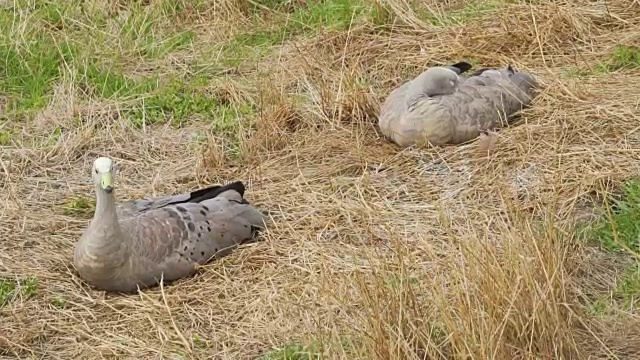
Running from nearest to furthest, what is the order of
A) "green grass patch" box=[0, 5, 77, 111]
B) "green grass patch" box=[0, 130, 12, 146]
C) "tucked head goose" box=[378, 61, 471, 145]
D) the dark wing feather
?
the dark wing feather
"tucked head goose" box=[378, 61, 471, 145]
"green grass patch" box=[0, 130, 12, 146]
"green grass patch" box=[0, 5, 77, 111]

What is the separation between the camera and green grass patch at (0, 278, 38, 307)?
489cm

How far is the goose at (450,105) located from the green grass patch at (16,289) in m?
2.30

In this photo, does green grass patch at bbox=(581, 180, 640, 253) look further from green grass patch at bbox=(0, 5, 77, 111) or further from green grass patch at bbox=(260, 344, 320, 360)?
green grass patch at bbox=(0, 5, 77, 111)

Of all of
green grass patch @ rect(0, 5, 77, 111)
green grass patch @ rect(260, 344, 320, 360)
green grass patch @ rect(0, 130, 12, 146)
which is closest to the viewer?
green grass patch @ rect(260, 344, 320, 360)

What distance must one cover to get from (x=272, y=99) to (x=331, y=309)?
2.75 meters

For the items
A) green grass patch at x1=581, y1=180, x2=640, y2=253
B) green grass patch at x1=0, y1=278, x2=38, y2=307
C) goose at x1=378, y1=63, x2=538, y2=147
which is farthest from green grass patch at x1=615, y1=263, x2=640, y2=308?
green grass patch at x1=0, y1=278, x2=38, y2=307

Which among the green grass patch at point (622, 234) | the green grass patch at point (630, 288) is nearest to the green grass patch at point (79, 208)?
the green grass patch at point (622, 234)

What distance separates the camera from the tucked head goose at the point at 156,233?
15.8 feet

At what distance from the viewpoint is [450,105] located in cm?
613

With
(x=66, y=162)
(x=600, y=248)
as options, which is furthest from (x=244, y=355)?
(x=66, y=162)

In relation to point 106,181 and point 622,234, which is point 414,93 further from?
point 106,181

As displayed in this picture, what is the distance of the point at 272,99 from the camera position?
258 inches

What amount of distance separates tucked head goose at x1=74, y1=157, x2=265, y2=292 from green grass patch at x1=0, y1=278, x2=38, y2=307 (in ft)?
0.78

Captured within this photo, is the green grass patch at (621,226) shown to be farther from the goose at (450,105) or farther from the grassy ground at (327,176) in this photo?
the goose at (450,105)
